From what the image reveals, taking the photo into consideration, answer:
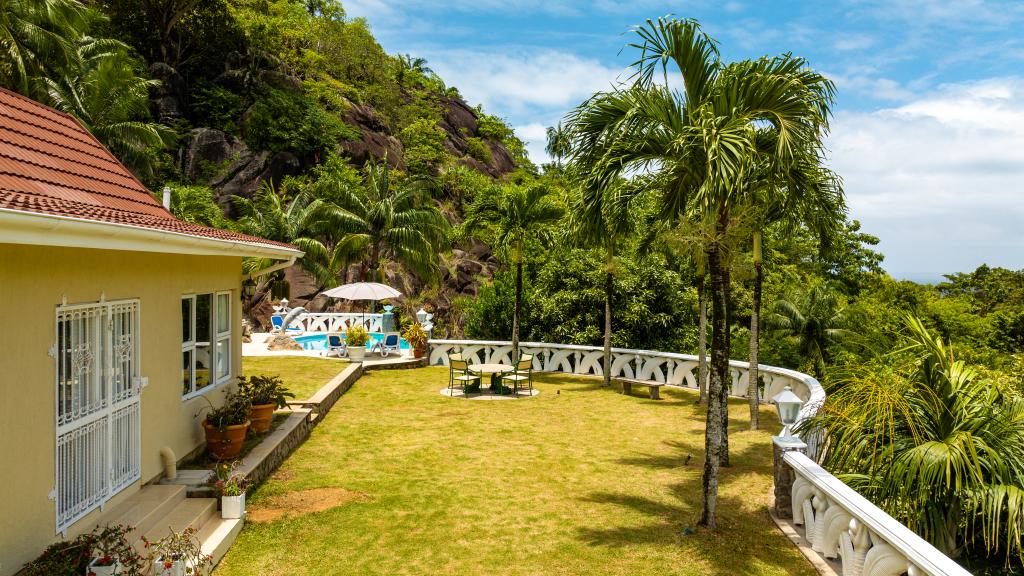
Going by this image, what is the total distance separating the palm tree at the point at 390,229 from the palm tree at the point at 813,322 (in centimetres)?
1330

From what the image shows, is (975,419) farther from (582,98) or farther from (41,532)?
(41,532)

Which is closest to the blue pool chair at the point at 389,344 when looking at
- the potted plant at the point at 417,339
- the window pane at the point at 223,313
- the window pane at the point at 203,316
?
the potted plant at the point at 417,339

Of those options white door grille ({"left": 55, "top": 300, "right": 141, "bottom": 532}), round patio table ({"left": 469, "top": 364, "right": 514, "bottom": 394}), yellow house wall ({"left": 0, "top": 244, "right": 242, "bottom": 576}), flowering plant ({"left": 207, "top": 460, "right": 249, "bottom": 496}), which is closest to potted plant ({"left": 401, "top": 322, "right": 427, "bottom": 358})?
round patio table ({"left": 469, "top": 364, "right": 514, "bottom": 394})

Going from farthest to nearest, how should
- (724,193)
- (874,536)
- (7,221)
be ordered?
(724,193)
(874,536)
(7,221)

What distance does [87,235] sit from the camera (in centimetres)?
464

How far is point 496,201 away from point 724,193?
11182mm

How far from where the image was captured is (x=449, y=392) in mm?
16625

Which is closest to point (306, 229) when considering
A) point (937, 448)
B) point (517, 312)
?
point (517, 312)

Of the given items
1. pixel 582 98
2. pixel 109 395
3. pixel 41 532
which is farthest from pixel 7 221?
pixel 582 98

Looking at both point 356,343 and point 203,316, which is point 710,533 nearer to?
point 203,316

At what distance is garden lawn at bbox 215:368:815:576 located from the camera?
644 cm

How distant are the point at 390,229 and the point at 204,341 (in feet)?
53.6

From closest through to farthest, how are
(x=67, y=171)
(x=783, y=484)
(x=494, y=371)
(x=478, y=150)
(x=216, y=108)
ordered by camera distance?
1. (x=67, y=171)
2. (x=783, y=484)
3. (x=494, y=371)
4. (x=216, y=108)
5. (x=478, y=150)

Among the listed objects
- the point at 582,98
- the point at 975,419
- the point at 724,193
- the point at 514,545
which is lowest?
the point at 514,545
